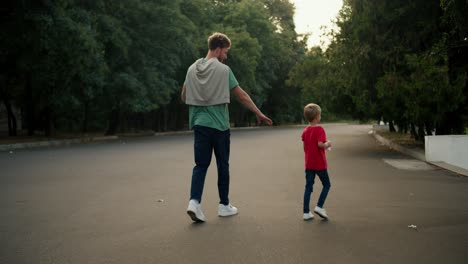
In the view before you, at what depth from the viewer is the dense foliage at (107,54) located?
80.0 ft

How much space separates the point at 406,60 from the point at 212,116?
1132 centimetres

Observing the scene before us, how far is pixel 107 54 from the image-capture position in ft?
108

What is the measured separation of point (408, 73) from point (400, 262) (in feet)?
42.9

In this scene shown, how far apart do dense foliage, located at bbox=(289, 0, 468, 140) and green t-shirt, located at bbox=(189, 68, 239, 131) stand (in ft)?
28.9

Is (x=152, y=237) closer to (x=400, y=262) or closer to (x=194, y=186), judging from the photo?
(x=194, y=186)

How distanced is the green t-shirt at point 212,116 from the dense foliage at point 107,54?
1846 centimetres

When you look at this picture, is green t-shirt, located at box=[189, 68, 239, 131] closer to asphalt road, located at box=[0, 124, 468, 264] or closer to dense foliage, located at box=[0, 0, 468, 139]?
asphalt road, located at box=[0, 124, 468, 264]

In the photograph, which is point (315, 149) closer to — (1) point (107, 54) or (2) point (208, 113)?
(2) point (208, 113)

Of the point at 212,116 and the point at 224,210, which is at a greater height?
the point at 212,116

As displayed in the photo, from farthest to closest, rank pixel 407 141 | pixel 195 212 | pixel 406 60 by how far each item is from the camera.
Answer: pixel 407 141 < pixel 406 60 < pixel 195 212

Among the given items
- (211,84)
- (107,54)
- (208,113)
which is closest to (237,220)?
(208,113)

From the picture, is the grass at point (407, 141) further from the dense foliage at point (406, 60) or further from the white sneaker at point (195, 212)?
the white sneaker at point (195, 212)

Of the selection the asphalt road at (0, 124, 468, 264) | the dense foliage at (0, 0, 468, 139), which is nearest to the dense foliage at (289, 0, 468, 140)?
the dense foliage at (0, 0, 468, 139)

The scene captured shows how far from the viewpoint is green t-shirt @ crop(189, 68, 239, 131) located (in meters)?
6.47
